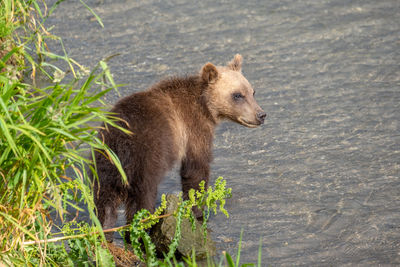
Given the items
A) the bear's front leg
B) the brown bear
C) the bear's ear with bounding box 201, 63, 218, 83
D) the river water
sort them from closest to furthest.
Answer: the brown bear, the river water, the bear's front leg, the bear's ear with bounding box 201, 63, 218, 83

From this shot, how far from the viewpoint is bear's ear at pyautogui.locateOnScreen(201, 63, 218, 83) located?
19.1 feet

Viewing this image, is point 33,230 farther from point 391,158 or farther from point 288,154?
point 391,158

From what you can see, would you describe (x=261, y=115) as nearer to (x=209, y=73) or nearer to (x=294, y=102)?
(x=209, y=73)

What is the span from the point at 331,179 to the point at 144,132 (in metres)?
2.03

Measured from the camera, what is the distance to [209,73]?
588 cm

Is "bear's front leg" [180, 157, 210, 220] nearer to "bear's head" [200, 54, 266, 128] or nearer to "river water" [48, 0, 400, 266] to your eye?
"river water" [48, 0, 400, 266]

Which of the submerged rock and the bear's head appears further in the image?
the bear's head

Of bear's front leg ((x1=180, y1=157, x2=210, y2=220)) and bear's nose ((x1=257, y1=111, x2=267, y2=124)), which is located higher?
bear's nose ((x1=257, y1=111, x2=267, y2=124))

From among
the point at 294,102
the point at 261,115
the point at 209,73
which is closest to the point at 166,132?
the point at 209,73

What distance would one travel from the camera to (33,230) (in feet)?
12.9

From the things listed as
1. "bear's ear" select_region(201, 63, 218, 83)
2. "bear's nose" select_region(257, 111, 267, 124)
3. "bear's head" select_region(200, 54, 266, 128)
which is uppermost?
"bear's ear" select_region(201, 63, 218, 83)

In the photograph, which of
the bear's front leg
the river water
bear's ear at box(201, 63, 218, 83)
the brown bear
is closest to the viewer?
the brown bear

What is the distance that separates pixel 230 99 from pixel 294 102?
1.69 metres

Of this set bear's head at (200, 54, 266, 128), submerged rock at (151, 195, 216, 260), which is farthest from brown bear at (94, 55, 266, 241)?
submerged rock at (151, 195, 216, 260)
